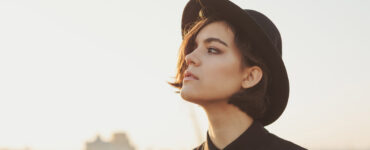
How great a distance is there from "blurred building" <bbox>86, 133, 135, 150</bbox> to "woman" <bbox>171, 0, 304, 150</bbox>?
100643 millimetres

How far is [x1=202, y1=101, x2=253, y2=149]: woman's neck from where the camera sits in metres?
4.13

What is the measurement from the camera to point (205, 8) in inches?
184

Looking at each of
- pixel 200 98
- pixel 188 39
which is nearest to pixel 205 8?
pixel 188 39

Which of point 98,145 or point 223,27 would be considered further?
point 98,145

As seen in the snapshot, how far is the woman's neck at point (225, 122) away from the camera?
4133mm

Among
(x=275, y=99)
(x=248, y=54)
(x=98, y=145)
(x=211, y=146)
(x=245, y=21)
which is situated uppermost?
(x=245, y=21)

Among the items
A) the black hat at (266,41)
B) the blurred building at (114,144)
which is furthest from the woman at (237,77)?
the blurred building at (114,144)

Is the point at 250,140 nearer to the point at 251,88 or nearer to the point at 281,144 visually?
the point at 281,144

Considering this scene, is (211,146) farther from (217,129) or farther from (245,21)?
(245,21)

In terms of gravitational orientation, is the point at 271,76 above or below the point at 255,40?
below

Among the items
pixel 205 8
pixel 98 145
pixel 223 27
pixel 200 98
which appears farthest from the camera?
pixel 98 145

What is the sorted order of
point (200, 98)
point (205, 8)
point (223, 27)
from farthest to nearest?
point (205, 8)
point (223, 27)
point (200, 98)

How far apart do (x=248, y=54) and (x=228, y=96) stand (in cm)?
40

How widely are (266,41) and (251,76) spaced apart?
0.32 metres
